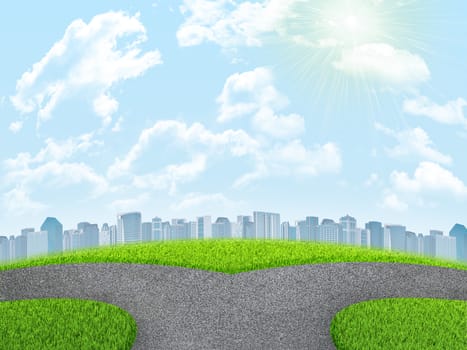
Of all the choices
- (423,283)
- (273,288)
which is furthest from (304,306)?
(423,283)

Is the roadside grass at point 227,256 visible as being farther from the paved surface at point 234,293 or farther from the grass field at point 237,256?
the paved surface at point 234,293

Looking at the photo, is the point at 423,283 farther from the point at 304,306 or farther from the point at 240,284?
the point at 240,284

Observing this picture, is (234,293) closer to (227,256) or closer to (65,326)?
(227,256)

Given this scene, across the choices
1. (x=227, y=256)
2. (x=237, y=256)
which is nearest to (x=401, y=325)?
(x=237, y=256)

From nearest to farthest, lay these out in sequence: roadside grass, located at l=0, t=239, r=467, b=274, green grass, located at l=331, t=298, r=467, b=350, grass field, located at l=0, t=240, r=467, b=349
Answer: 1. green grass, located at l=331, t=298, r=467, b=350
2. grass field, located at l=0, t=240, r=467, b=349
3. roadside grass, located at l=0, t=239, r=467, b=274

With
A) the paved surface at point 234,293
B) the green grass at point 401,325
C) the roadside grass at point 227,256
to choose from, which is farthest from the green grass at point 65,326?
the green grass at point 401,325

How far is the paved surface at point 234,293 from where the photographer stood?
9.78m

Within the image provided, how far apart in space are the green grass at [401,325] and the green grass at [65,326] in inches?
151

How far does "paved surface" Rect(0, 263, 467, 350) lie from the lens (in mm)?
9781

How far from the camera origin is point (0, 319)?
10633 millimetres

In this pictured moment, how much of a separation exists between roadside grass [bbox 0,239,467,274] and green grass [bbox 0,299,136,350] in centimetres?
271

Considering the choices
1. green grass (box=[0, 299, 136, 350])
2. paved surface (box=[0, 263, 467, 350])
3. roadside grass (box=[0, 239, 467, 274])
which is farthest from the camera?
roadside grass (box=[0, 239, 467, 274])

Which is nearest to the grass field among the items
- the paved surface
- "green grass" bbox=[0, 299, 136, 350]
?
the paved surface

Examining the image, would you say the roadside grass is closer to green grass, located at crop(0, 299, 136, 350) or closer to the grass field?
the grass field
